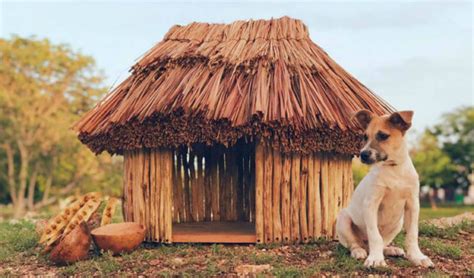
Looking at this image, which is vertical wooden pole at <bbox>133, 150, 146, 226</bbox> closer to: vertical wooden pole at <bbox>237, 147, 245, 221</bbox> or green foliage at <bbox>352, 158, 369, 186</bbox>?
vertical wooden pole at <bbox>237, 147, 245, 221</bbox>

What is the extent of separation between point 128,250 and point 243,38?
3.74 metres

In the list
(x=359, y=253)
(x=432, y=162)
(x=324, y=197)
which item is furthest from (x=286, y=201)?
(x=432, y=162)

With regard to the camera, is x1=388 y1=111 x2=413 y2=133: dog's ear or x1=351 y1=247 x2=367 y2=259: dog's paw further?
x1=351 y1=247 x2=367 y2=259: dog's paw

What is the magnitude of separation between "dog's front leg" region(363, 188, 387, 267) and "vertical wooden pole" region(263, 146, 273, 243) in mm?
1882

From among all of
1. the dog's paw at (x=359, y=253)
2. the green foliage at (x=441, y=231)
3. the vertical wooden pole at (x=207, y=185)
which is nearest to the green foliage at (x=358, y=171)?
the vertical wooden pole at (x=207, y=185)

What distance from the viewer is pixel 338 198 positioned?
8875mm

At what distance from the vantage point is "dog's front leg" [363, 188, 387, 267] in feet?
22.3

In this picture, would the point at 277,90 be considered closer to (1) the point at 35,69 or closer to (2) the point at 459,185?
(1) the point at 35,69

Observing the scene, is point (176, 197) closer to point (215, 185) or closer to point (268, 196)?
point (215, 185)

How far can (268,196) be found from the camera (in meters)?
8.47

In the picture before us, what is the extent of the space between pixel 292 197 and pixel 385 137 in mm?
2276

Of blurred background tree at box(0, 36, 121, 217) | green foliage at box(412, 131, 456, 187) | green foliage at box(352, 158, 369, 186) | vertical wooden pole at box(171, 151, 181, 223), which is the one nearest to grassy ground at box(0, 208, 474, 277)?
vertical wooden pole at box(171, 151, 181, 223)

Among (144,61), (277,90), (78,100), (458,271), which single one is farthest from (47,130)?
(458,271)

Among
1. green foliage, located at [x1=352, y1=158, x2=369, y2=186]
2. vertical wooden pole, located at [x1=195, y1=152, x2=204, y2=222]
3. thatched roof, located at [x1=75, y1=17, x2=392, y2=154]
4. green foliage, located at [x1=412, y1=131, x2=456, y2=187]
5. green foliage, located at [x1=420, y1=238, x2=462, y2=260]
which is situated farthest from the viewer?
green foliage, located at [x1=412, y1=131, x2=456, y2=187]
